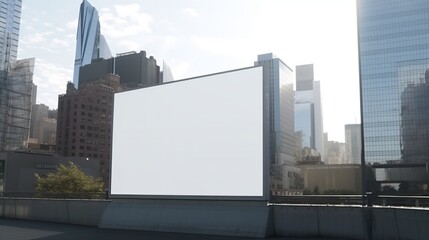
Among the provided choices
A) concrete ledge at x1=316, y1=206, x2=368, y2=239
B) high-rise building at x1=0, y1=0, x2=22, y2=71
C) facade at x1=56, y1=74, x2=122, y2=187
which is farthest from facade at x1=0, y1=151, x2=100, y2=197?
high-rise building at x1=0, y1=0, x2=22, y2=71

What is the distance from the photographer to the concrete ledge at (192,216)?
58.8 ft

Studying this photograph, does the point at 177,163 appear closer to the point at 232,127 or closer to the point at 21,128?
the point at 232,127

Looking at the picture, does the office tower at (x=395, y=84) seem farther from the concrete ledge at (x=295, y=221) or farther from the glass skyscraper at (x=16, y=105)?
the concrete ledge at (x=295, y=221)

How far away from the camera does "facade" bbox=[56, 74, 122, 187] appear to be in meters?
150

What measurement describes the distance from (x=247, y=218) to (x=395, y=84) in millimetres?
122244

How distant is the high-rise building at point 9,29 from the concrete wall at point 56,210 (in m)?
132

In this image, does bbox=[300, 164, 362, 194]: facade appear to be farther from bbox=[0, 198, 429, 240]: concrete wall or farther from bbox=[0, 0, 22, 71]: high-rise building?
bbox=[0, 0, 22, 71]: high-rise building

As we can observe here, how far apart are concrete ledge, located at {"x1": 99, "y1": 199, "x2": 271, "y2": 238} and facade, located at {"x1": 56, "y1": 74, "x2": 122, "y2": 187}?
4981 inches

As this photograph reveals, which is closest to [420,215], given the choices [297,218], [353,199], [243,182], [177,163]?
[353,199]

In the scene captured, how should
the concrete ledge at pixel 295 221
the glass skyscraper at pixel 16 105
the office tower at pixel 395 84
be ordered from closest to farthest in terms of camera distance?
1. the concrete ledge at pixel 295 221
2. the glass skyscraper at pixel 16 105
3. the office tower at pixel 395 84

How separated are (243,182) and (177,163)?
12.1ft

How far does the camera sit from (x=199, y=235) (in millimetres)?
18156

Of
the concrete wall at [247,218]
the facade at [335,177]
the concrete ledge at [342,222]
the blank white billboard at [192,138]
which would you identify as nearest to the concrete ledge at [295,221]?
the concrete wall at [247,218]

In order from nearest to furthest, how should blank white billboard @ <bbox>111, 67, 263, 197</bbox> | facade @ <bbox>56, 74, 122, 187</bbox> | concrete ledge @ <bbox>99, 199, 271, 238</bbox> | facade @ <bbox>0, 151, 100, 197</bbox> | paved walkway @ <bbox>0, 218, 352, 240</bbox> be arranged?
1. paved walkway @ <bbox>0, 218, 352, 240</bbox>
2. concrete ledge @ <bbox>99, 199, 271, 238</bbox>
3. blank white billboard @ <bbox>111, 67, 263, 197</bbox>
4. facade @ <bbox>0, 151, 100, 197</bbox>
5. facade @ <bbox>56, 74, 122, 187</bbox>
